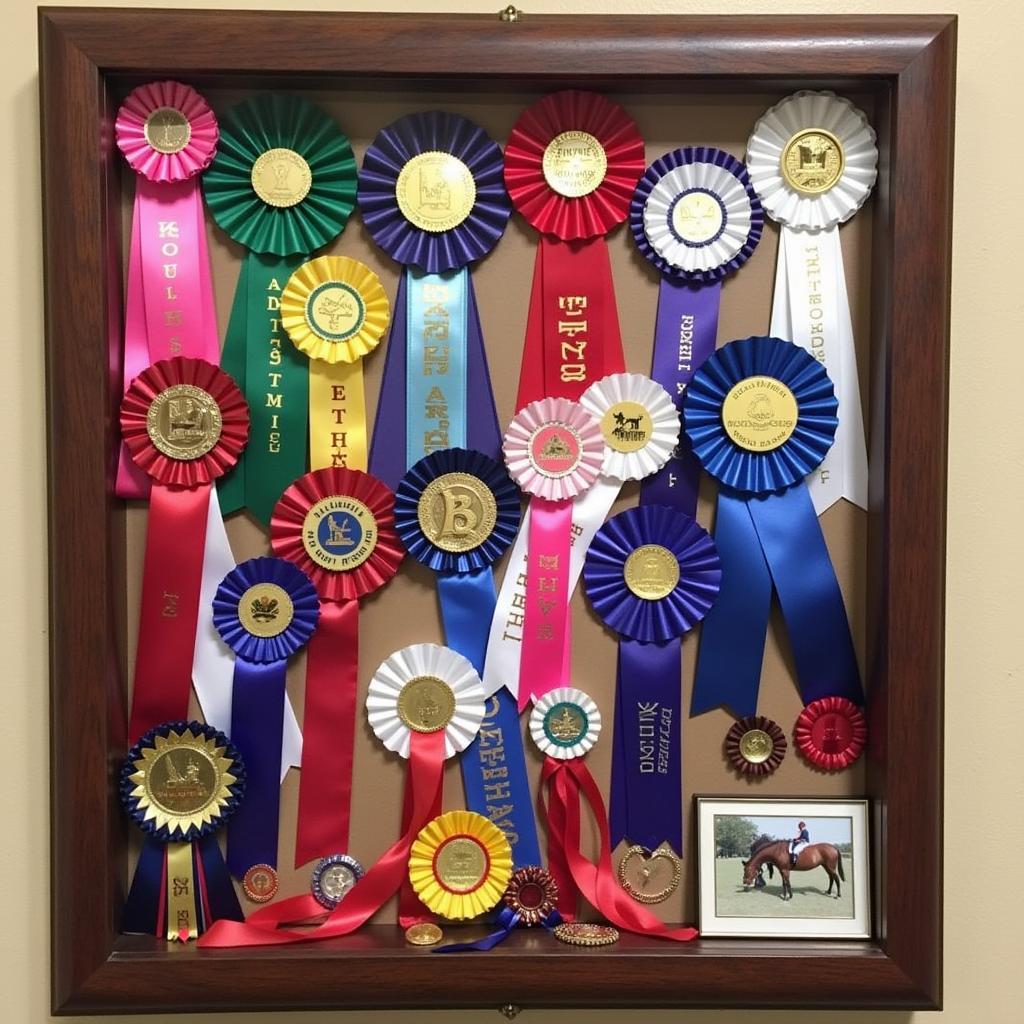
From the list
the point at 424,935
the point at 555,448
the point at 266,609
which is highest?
the point at 555,448

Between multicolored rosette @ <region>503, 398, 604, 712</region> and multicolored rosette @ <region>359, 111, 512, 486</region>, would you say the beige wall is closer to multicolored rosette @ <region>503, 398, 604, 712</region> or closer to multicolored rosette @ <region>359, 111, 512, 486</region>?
multicolored rosette @ <region>359, 111, 512, 486</region>

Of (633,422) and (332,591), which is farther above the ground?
(633,422)

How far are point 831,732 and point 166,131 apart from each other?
65 centimetres

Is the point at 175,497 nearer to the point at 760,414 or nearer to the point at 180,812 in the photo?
the point at 180,812

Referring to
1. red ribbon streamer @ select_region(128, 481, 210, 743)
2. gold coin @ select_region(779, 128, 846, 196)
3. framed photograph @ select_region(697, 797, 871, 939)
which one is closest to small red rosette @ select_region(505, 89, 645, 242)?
gold coin @ select_region(779, 128, 846, 196)

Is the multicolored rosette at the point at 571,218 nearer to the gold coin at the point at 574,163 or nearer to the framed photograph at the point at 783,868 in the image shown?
the gold coin at the point at 574,163

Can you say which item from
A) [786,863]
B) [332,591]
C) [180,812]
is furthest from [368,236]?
[786,863]

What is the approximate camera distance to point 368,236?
78 centimetres

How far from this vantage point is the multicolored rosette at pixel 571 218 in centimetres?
77

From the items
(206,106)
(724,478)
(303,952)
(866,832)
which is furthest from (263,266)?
(866,832)

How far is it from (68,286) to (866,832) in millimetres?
694

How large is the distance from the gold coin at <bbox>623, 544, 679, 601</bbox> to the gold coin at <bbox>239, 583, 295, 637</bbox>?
0.25 meters

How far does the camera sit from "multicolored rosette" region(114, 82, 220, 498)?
76 cm

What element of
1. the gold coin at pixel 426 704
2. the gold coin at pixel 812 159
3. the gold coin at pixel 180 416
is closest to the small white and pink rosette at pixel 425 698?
the gold coin at pixel 426 704
